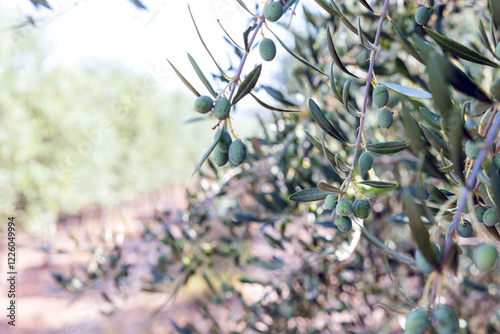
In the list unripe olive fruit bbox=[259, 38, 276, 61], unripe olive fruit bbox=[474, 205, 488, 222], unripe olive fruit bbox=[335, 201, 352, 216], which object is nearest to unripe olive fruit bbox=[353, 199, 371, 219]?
unripe olive fruit bbox=[335, 201, 352, 216]

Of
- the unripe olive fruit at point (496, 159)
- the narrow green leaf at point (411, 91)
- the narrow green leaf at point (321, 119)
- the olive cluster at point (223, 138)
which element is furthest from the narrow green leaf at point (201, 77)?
the unripe olive fruit at point (496, 159)

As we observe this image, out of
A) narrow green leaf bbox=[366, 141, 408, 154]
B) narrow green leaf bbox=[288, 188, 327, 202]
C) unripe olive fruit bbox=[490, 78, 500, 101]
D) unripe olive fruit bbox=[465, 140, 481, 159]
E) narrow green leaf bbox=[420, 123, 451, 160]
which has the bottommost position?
narrow green leaf bbox=[288, 188, 327, 202]

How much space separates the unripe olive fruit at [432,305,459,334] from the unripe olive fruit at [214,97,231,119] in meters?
0.31

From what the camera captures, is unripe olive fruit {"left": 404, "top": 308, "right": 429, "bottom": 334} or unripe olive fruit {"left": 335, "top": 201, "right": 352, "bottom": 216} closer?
unripe olive fruit {"left": 404, "top": 308, "right": 429, "bottom": 334}

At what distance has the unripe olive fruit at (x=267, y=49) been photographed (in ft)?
1.79

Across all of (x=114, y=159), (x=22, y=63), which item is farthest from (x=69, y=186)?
(x=22, y=63)

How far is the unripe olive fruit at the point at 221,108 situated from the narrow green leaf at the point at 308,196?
157mm

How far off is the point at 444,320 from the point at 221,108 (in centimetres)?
32

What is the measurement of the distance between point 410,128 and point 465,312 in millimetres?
1761

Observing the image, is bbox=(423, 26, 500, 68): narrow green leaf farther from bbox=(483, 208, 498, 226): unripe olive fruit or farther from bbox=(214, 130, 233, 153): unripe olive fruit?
bbox=(214, 130, 233, 153): unripe olive fruit

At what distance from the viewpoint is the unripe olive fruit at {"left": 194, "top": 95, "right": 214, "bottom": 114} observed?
Result: 494 mm

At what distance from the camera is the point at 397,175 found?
5.21ft

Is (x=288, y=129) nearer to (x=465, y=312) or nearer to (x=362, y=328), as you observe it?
(x=362, y=328)

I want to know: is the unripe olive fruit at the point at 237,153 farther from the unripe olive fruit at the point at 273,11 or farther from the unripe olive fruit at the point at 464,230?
the unripe olive fruit at the point at 464,230
